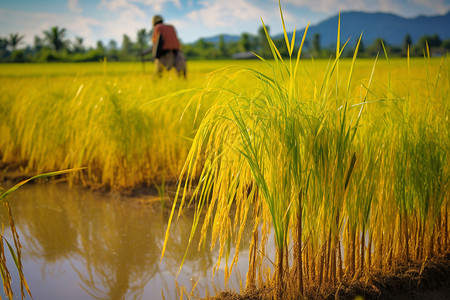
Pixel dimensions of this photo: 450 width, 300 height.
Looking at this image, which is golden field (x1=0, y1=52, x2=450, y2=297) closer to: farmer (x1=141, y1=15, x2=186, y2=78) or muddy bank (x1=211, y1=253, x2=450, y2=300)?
muddy bank (x1=211, y1=253, x2=450, y2=300)

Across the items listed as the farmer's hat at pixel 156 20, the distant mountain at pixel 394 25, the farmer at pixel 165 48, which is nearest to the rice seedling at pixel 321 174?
the farmer at pixel 165 48

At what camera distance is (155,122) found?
3494mm

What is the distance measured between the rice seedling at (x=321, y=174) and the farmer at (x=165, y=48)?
16.9 ft

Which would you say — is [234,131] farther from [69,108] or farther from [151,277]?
[69,108]

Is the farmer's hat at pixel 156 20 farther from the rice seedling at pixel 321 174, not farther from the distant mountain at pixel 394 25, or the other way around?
the distant mountain at pixel 394 25

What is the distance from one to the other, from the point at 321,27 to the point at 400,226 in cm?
14654

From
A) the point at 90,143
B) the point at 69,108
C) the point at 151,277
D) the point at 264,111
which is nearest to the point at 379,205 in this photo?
the point at 264,111

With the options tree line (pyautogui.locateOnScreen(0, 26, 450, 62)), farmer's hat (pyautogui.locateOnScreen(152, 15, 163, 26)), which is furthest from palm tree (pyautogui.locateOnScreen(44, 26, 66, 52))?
farmer's hat (pyautogui.locateOnScreen(152, 15, 163, 26))

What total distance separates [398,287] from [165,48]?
573cm

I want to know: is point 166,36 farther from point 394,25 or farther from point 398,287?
point 394,25

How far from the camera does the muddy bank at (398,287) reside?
5.16ft

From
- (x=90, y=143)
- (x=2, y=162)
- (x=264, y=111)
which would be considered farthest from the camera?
(x=2, y=162)

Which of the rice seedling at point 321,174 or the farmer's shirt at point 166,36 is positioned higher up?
the farmer's shirt at point 166,36


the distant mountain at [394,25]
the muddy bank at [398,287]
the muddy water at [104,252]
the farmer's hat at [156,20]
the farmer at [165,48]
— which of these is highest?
the distant mountain at [394,25]
